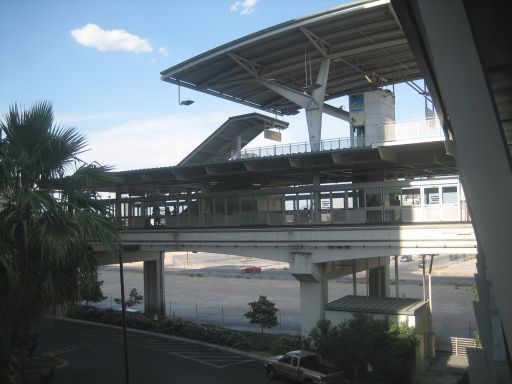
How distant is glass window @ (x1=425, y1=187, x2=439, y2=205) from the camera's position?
83.1 feet

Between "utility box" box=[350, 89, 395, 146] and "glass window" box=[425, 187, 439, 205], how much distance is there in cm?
411

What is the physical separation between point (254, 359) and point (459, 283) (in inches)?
1756

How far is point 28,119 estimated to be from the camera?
12836mm

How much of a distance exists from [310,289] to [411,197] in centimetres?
693

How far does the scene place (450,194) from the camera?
25.2 metres

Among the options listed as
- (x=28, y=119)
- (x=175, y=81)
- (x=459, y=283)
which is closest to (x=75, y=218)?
(x=28, y=119)

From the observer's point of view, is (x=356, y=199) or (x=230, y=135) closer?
(x=356, y=199)

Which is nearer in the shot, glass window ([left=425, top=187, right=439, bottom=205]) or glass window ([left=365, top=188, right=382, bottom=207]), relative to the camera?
glass window ([left=425, top=187, right=439, bottom=205])

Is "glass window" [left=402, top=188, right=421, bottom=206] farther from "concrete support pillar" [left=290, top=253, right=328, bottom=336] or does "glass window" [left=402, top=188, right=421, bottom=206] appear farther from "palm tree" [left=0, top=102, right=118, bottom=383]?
"palm tree" [left=0, top=102, right=118, bottom=383]

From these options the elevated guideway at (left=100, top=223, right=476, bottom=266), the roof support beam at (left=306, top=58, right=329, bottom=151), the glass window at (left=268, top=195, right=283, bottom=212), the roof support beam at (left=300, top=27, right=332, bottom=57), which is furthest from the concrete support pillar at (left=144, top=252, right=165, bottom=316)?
the roof support beam at (left=300, top=27, right=332, bottom=57)

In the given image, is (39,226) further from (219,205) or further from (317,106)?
(317,106)

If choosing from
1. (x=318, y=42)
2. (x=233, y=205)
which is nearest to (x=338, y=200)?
(x=233, y=205)

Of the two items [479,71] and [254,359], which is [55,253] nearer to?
[479,71]

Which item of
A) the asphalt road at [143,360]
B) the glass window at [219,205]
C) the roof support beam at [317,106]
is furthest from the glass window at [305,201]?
the asphalt road at [143,360]
